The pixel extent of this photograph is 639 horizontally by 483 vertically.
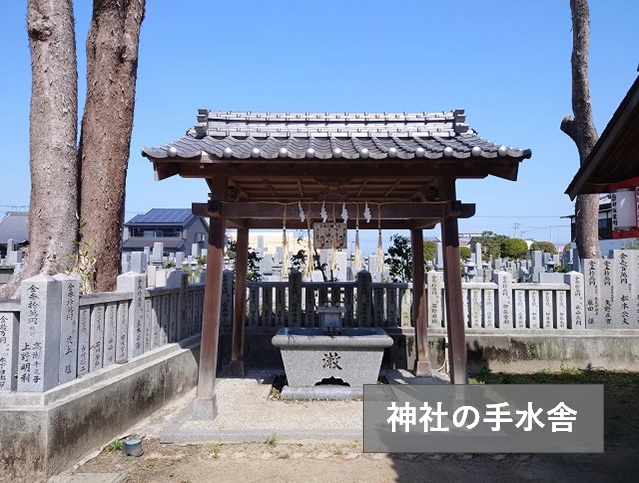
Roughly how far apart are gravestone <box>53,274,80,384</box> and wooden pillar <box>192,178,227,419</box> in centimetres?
165

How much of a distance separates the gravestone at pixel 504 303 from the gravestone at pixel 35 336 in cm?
867

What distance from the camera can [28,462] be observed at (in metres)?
Result: 4.49

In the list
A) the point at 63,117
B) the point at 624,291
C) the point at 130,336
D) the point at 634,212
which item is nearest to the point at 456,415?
the point at 634,212

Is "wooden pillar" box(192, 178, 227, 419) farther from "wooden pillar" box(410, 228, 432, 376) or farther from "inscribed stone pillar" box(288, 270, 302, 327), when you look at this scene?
"wooden pillar" box(410, 228, 432, 376)

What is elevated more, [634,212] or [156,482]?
[634,212]

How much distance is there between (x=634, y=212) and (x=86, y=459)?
7500mm

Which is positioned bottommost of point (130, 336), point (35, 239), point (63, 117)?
point (130, 336)

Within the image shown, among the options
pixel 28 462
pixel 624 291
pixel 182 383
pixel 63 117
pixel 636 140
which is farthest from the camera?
pixel 624 291

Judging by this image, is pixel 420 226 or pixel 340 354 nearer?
pixel 340 354

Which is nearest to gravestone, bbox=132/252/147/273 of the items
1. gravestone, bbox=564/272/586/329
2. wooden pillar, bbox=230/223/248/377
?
wooden pillar, bbox=230/223/248/377

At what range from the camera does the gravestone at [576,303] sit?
387 inches

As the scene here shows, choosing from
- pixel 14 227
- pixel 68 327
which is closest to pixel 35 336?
pixel 68 327

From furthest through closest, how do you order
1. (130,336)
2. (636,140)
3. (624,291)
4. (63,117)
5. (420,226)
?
(624,291) → (420,226) → (63,117) → (130,336) → (636,140)

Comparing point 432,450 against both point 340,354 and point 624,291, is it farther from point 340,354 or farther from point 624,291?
point 624,291
